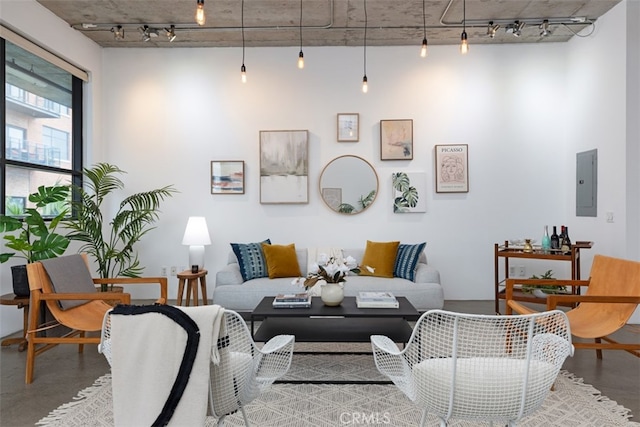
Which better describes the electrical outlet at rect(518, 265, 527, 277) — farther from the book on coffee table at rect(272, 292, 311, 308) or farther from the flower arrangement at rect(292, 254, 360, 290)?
the book on coffee table at rect(272, 292, 311, 308)

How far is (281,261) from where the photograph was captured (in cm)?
447

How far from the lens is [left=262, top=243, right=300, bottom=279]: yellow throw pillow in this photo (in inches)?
175

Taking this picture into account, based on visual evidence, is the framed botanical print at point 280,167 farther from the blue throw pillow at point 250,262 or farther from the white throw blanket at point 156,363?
the white throw blanket at point 156,363

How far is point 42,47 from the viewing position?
4348mm

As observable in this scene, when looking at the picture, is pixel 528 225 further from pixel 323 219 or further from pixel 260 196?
pixel 260 196

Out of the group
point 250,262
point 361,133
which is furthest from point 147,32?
point 250,262

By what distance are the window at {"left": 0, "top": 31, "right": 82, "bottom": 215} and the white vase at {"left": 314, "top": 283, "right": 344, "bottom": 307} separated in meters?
3.11

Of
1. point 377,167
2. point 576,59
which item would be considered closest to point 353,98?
point 377,167

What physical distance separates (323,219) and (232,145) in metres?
1.50

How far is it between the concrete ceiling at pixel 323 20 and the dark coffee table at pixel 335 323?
310cm

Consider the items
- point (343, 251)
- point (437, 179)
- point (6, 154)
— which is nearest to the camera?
point (6, 154)

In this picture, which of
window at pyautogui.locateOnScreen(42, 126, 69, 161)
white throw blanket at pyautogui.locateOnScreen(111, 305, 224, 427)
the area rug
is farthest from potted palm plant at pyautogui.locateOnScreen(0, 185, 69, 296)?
white throw blanket at pyautogui.locateOnScreen(111, 305, 224, 427)

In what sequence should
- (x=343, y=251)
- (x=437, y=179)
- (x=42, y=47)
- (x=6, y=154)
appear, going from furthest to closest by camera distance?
(x=437, y=179), (x=343, y=251), (x=42, y=47), (x=6, y=154)

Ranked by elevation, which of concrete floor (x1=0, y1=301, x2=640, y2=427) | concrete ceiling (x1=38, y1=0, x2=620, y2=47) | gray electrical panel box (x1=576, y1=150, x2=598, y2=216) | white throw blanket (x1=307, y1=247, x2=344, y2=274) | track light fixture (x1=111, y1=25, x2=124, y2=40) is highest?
concrete ceiling (x1=38, y1=0, x2=620, y2=47)
